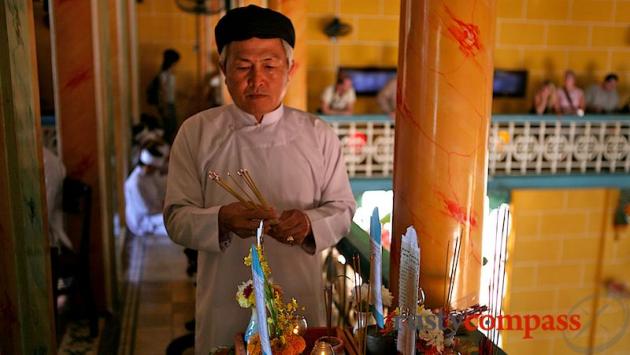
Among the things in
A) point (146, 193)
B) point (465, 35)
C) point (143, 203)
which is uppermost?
point (465, 35)

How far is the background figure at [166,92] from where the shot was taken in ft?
39.2

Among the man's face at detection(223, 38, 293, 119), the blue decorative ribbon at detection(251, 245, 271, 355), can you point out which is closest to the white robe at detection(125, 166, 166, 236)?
the man's face at detection(223, 38, 293, 119)

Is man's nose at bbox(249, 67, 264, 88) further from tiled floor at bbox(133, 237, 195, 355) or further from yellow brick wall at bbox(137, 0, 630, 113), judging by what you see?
yellow brick wall at bbox(137, 0, 630, 113)

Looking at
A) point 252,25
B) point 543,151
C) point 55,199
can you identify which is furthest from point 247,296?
point 543,151

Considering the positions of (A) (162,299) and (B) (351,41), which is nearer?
(A) (162,299)

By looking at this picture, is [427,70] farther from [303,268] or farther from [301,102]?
[301,102]

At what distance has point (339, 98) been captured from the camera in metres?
9.60

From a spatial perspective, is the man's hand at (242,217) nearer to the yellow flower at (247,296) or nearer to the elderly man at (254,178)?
the elderly man at (254,178)

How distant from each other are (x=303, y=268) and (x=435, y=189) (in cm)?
57

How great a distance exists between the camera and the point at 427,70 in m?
2.36

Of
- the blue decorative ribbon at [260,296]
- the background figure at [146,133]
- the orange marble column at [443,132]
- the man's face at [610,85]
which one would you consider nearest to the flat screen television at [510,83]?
the man's face at [610,85]

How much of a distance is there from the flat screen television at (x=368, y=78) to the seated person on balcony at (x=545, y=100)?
2294 millimetres

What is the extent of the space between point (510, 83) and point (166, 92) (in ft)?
19.9

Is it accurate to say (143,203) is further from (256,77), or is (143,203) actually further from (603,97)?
(603,97)
